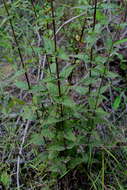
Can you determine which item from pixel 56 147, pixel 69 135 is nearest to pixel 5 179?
pixel 56 147

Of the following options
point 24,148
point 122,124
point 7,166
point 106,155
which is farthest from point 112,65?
point 7,166

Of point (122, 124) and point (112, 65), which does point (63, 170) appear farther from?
point (112, 65)

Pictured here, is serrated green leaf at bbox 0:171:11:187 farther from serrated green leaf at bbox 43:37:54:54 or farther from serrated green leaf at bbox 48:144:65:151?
serrated green leaf at bbox 43:37:54:54

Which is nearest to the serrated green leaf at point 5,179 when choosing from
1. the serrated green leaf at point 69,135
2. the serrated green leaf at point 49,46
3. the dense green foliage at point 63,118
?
the dense green foliage at point 63,118

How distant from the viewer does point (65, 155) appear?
1472 mm

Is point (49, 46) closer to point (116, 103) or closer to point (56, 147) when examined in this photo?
point (56, 147)

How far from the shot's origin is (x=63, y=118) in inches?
50.6

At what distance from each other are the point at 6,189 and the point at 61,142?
1.58 feet

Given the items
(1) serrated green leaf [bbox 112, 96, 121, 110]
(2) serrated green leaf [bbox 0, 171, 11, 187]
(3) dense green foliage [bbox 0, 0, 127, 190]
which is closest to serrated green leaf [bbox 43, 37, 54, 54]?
(3) dense green foliage [bbox 0, 0, 127, 190]

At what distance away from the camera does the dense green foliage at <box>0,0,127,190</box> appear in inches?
48.5

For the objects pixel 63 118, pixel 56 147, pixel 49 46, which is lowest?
pixel 56 147

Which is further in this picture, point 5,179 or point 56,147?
point 5,179

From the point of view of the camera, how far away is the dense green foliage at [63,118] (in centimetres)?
123

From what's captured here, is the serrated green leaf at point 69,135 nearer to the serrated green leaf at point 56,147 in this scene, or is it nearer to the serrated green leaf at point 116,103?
the serrated green leaf at point 56,147
